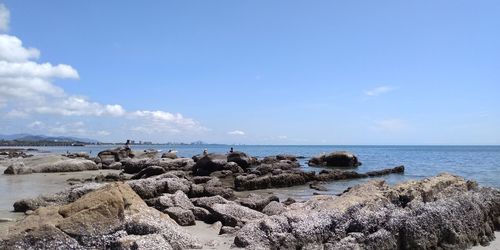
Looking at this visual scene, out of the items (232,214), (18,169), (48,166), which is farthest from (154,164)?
(232,214)

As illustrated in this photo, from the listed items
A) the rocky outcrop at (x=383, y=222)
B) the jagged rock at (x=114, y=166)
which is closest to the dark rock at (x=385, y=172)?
the jagged rock at (x=114, y=166)

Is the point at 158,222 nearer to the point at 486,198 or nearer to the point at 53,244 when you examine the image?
the point at 53,244

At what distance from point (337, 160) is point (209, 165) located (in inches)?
826

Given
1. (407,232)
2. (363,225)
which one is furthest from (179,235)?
(407,232)

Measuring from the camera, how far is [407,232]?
977cm

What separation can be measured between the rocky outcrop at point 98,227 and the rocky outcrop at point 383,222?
5.26 ft

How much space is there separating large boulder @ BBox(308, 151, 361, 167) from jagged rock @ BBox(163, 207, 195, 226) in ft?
129

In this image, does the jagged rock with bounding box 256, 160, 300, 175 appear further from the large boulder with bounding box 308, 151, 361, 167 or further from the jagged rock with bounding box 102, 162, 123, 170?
the jagged rock with bounding box 102, 162, 123, 170

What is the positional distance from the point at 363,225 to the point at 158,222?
14.3 feet

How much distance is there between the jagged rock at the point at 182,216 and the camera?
12.1 m

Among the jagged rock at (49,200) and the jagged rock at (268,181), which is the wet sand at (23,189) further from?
the jagged rock at (268,181)

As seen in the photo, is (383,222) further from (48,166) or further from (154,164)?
(48,166)

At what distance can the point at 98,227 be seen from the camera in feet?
28.8

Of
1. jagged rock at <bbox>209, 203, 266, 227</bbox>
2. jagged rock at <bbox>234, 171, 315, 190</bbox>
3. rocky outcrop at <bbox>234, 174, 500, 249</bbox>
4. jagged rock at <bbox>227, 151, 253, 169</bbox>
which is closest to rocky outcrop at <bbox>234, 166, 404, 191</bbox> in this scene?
jagged rock at <bbox>234, 171, 315, 190</bbox>
